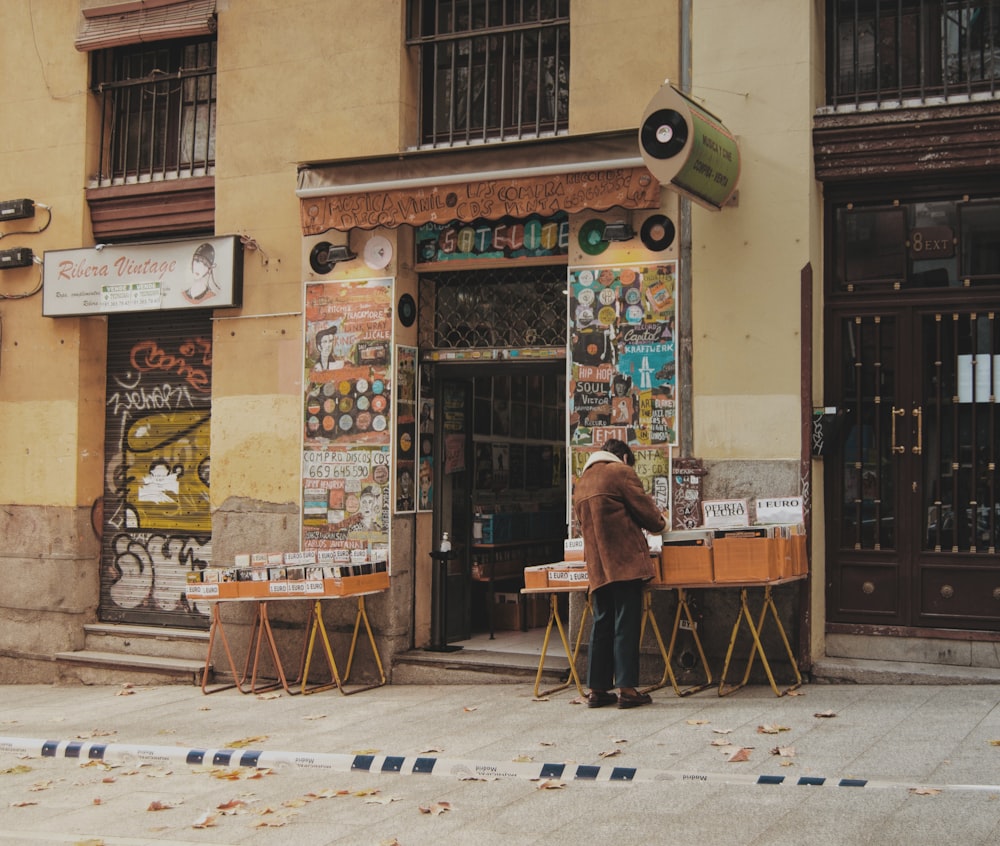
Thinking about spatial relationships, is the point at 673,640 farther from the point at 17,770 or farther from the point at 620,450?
the point at 17,770

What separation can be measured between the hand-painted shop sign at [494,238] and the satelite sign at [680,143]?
1.76m

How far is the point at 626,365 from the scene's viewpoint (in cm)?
993

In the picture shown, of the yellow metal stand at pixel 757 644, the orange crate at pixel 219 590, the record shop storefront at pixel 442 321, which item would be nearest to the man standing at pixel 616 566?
the yellow metal stand at pixel 757 644

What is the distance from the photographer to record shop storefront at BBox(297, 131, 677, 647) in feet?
32.7

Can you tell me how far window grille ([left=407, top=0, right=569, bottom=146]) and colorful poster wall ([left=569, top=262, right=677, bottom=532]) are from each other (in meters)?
1.56

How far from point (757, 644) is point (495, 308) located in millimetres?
3735

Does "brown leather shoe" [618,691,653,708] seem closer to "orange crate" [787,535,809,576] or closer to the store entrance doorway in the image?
"orange crate" [787,535,809,576]

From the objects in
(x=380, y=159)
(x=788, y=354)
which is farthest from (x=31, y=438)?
(x=788, y=354)

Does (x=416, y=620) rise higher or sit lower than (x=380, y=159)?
lower

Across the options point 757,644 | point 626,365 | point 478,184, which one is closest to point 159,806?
point 757,644

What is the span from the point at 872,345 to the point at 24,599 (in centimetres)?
835

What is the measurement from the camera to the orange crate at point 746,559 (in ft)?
28.5

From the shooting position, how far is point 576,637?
9.84m

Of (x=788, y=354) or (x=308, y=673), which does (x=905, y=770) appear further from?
(x=308, y=673)
